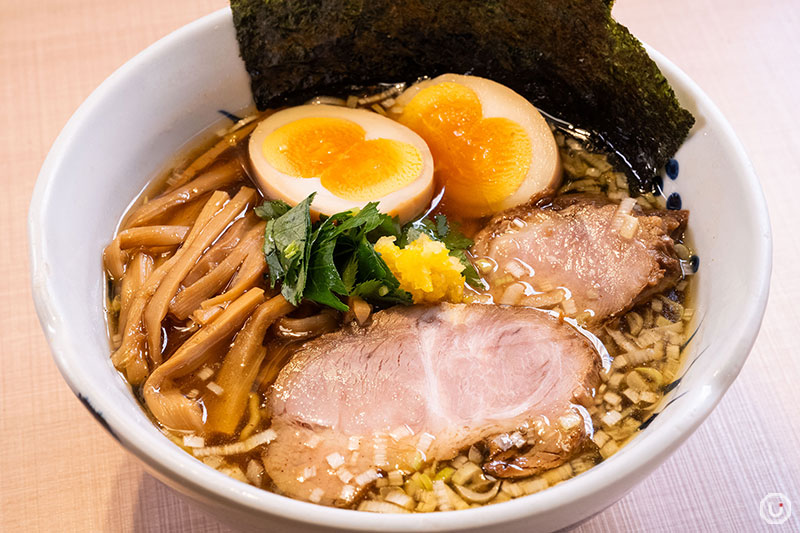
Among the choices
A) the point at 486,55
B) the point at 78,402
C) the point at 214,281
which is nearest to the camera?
the point at 214,281

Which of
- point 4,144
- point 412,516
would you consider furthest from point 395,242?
point 4,144

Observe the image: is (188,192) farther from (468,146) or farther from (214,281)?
(468,146)

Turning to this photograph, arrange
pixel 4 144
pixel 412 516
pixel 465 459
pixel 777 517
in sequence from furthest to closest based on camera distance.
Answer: pixel 4 144, pixel 777 517, pixel 465 459, pixel 412 516

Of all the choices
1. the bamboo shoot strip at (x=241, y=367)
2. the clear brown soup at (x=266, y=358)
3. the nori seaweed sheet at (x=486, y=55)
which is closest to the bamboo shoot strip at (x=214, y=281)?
the clear brown soup at (x=266, y=358)

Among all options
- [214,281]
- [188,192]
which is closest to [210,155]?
[188,192]

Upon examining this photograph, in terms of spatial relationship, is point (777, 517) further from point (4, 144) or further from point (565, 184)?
point (4, 144)

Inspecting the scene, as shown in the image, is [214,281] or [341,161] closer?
[214,281]

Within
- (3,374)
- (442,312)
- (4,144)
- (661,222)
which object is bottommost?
(3,374)
